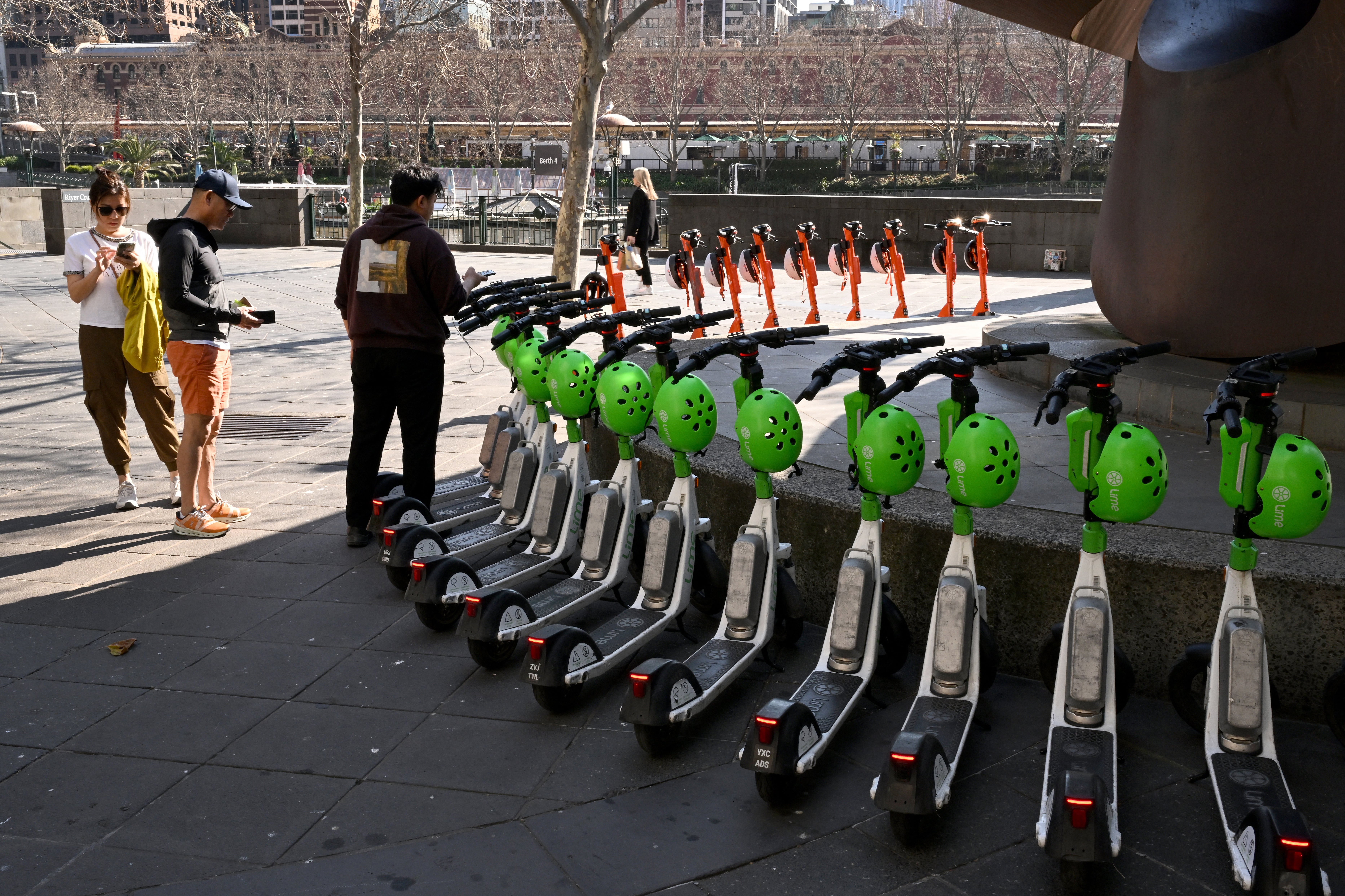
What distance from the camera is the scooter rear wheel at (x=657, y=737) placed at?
13.3 feet

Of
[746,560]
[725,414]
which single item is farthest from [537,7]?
[746,560]

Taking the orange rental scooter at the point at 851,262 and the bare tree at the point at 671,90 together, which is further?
the bare tree at the point at 671,90

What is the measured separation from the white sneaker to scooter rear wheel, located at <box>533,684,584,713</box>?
3780 mm

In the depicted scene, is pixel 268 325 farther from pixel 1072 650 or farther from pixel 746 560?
pixel 1072 650

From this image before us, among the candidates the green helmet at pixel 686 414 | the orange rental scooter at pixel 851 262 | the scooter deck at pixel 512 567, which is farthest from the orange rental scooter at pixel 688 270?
the green helmet at pixel 686 414

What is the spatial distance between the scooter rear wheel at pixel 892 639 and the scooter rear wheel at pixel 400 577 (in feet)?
7.29

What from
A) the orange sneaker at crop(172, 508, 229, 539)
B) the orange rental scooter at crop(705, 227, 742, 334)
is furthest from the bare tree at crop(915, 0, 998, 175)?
the orange sneaker at crop(172, 508, 229, 539)

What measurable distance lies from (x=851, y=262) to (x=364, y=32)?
13.5 m

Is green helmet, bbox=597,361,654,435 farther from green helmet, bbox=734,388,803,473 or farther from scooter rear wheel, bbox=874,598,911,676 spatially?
scooter rear wheel, bbox=874,598,911,676

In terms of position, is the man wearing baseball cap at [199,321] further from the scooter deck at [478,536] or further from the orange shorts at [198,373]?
the scooter deck at [478,536]

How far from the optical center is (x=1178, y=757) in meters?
4.02

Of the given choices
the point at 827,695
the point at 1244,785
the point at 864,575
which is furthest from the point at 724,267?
the point at 1244,785

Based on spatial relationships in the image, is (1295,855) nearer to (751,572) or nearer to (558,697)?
(751,572)

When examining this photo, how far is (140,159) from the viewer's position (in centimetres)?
4119
